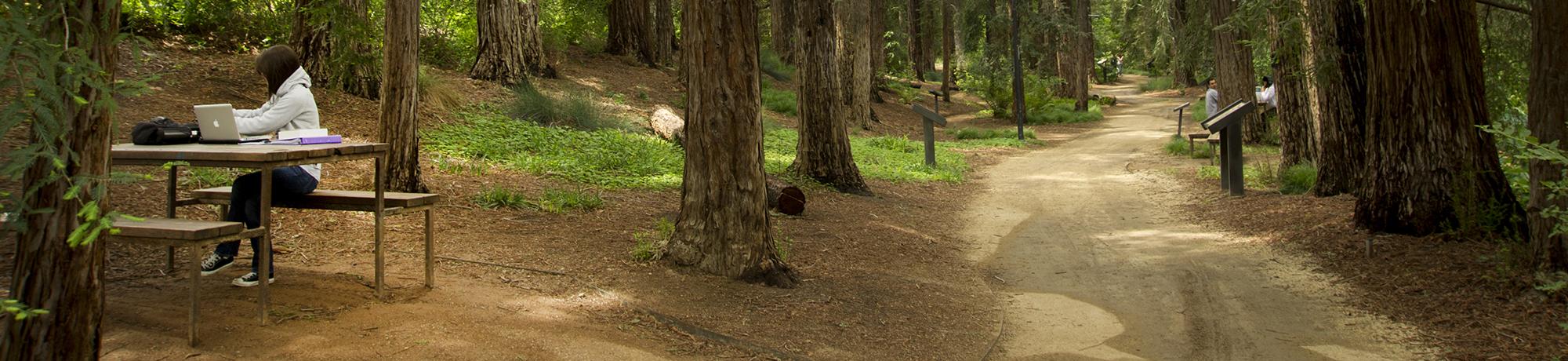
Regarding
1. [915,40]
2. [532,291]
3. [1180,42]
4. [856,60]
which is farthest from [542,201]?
[915,40]

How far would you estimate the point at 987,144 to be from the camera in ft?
71.3

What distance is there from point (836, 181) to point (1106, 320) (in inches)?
229

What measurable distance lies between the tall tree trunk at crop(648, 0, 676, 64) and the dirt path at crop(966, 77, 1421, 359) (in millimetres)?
12493

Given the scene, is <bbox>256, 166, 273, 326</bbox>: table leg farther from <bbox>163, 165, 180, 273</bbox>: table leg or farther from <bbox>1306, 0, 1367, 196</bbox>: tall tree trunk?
<bbox>1306, 0, 1367, 196</bbox>: tall tree trunk

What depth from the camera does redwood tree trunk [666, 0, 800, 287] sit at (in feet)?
23.6

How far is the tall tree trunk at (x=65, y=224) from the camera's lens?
3.20m

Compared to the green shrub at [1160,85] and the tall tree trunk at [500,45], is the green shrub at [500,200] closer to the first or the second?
the tall tree trunk at [500,45]

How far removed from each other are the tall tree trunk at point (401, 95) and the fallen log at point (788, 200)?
3342 mm

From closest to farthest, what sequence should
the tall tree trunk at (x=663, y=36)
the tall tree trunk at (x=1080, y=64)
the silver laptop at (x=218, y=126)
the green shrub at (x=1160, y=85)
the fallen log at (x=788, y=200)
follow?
the silver laptop at (x=218, y=126)
the fallen log at (x=788, y=200)
the tall tree trunk at (x=663, y=36)
the tall tree trunk at (x=1080, y=64)
the green shrub at (x=1160, y=85)

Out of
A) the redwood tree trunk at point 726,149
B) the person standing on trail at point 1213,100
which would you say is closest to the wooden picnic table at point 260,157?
the redwood tree trunk at point 726,149

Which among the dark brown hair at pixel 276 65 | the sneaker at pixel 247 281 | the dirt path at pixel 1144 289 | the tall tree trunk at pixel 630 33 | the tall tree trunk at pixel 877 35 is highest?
the tall tree trunk at pixel 877 35

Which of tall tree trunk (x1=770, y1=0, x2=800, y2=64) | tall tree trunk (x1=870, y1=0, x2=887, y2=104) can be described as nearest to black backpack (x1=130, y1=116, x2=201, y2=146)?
tall tree trunk (x1=770, y1=0, x2=800, y2=64)

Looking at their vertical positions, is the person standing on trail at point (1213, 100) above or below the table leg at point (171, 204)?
above

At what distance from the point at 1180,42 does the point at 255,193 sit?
32.9 meters
